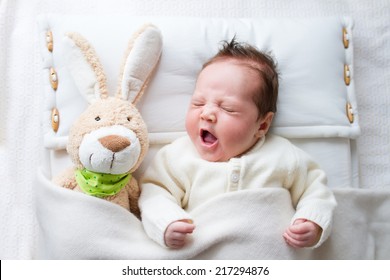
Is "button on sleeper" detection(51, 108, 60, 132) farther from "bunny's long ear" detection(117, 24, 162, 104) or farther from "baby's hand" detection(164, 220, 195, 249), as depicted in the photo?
"baby's hand" detection(164, 220, 195, 249)

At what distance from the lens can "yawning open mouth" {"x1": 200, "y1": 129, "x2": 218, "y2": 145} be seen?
1144 millimetres

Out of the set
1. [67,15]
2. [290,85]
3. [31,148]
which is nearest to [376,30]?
[290,85]

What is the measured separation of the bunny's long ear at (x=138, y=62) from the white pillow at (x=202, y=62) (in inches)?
3.0

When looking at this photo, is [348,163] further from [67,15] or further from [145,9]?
[67,15]

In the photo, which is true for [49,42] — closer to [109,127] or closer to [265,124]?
[109,127]

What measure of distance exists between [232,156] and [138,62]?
0.30m

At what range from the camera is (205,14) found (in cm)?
141

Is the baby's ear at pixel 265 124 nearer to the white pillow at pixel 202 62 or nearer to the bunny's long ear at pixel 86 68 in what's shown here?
the white pillow at pixel 202 62

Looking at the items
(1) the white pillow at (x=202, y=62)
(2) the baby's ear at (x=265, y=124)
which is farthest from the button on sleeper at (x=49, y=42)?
(2) the baby's ear at (x=265, y=124)

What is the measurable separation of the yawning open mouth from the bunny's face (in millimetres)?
141

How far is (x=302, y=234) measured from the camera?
106 cm

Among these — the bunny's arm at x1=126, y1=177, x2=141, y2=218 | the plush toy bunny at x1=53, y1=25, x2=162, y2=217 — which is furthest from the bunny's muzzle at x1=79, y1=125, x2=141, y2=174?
the bunny's arm at x1=126, y1=177, x2=141, y2=218

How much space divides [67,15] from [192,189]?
574 millimetres

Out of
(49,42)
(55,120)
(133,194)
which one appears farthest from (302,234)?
(49,42)
